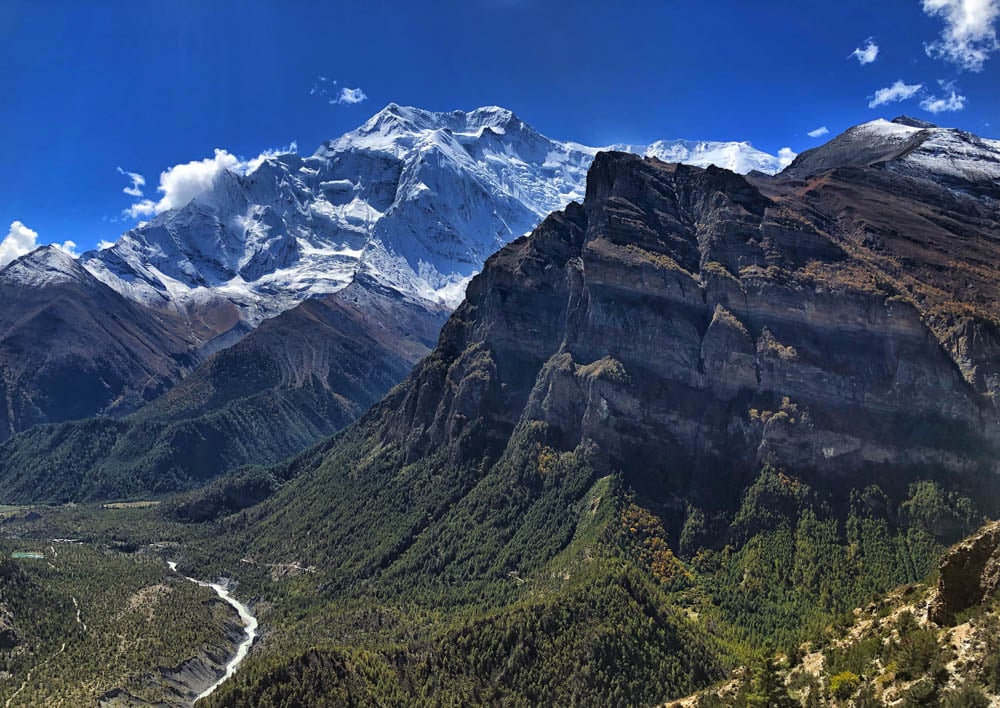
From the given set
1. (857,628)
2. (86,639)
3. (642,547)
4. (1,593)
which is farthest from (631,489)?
(1,593)

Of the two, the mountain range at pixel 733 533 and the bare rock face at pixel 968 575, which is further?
the mountain range at pixel 733 533

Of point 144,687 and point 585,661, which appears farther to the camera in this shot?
point 144,687

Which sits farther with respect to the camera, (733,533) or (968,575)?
(733,533)

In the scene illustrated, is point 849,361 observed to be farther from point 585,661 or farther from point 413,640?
point 413,640

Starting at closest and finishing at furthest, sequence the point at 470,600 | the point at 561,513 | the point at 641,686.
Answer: the point at 641,686, the point at 470,600, the point at 561,513

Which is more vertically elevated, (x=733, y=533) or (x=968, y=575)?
(x=968, y=575)

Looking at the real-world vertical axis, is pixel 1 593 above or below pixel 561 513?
below

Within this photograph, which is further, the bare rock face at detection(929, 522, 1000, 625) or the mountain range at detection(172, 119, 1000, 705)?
the mountain range at detection(172, 119, 1000, 705)

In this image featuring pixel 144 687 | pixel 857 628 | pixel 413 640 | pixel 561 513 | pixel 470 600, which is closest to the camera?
pixel 857 628
